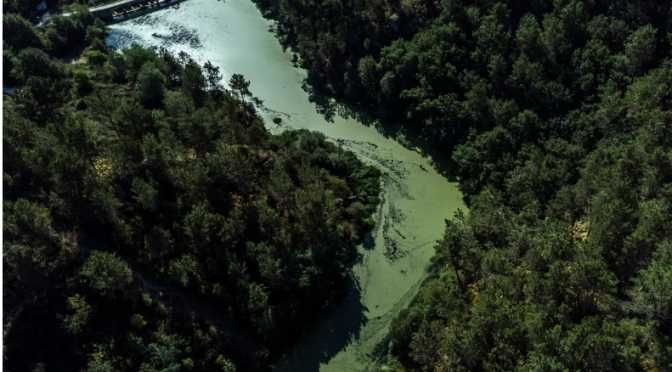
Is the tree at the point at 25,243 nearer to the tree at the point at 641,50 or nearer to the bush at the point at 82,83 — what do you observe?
the bush at the point at 82,83

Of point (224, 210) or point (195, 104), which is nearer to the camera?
point (224, 210)

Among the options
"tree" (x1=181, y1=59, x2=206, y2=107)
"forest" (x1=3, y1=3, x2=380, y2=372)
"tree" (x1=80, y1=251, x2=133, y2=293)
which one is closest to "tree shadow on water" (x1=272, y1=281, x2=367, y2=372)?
"forest" (x1=3, y1=3, x2=380, y2=372)

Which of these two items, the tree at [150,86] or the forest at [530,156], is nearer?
the forest at [530,156]

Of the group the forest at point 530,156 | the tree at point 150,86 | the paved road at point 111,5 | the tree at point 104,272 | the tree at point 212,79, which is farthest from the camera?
the paved road at point 111,5

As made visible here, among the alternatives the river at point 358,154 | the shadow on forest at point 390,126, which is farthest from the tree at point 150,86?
the shadow on forest at point 390,126

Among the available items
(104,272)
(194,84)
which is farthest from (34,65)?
(104,272)

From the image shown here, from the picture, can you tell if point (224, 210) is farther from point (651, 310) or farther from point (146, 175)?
point (651, 310)

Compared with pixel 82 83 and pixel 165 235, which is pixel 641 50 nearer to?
pixel 165 235

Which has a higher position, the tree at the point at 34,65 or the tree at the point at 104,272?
the tree at the point at 34,65

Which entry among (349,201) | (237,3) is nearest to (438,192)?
(349,201)
